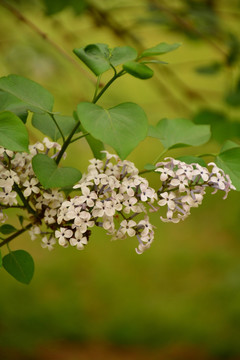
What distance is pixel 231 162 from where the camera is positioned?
0.73 meters

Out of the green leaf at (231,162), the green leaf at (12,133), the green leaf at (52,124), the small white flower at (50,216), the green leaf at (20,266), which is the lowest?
the green leaf at (20,266)

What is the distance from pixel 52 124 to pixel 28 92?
0.12 metres

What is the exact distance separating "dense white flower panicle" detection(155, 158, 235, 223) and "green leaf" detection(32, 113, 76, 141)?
6.4 inches

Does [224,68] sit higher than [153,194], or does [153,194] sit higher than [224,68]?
[224,68]

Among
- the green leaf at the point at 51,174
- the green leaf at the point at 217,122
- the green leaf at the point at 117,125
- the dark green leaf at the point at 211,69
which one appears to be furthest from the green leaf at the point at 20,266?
the dark green leaf at the point at 211,69

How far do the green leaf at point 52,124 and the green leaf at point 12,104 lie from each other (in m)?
0.05

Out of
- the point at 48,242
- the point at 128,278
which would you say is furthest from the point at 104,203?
the point at 128,278

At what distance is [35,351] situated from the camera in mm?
2850

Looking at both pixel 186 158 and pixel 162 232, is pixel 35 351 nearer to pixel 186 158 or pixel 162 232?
pixel 162 232

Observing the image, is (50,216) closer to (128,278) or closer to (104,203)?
(104,203)

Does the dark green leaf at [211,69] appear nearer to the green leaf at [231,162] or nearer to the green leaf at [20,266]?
the green leaf at [231,162]

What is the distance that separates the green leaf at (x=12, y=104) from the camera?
2.31ft

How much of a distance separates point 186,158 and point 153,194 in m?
0.10

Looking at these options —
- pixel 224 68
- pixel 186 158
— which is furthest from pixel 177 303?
pixel 186 158
